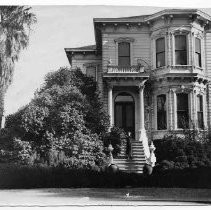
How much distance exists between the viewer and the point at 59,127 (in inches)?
579

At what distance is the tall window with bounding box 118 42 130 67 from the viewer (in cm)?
1850

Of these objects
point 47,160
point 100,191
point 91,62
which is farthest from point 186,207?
point 91,62

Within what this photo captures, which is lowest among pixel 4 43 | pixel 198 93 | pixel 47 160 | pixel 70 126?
pixel 47 160

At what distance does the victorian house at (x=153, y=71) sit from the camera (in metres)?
15.9

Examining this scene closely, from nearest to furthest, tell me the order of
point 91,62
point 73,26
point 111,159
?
point 73,26, point 111,159, point 91,62

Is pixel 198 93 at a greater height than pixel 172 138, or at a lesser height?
greater

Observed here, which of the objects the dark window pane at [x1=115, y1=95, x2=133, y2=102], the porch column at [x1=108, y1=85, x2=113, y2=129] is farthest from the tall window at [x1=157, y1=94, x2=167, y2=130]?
the porch column at [x1=108, y1=85, x2=113, y2=129]

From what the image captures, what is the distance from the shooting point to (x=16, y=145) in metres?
13.9

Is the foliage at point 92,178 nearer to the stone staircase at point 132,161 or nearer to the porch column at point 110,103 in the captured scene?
the stone staircase at point 132,161

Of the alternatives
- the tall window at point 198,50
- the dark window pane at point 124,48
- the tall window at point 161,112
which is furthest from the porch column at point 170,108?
the dark window pane at point 124,48

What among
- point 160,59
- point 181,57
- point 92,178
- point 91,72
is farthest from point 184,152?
point 91,72

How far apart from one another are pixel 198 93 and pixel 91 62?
17.0 ft

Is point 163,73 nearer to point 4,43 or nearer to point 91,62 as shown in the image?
point 91,62

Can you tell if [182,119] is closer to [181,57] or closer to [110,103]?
[110,103]
